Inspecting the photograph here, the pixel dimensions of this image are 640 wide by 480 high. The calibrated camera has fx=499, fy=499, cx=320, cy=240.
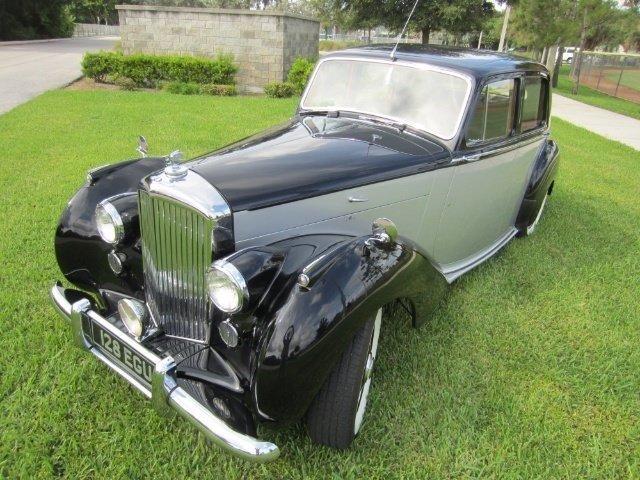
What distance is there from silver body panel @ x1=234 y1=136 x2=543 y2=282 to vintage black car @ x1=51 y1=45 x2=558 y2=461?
0.04ft

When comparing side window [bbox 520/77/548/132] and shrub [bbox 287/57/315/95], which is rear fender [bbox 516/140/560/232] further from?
shrub [bbox 287/57/315/95]

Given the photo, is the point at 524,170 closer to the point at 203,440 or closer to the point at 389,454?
the point at 389,454

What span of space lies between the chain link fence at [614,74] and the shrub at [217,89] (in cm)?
1303

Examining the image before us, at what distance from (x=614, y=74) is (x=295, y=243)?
21.2 meters

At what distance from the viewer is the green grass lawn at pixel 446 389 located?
84.8 inches

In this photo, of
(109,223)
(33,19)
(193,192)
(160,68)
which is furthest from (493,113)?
(33,19)

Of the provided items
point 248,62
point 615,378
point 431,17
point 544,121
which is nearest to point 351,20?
point 431,17

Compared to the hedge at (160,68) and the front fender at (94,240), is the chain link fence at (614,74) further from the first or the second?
the front fender at (94,240)

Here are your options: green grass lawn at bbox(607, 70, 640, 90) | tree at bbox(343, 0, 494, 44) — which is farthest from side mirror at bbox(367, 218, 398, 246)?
green grass lawn at bbox(607, 70, 640, 90)

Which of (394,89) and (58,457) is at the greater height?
(394,89)

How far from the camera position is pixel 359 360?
2.05m

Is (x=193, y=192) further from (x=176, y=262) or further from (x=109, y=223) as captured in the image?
(x=109, y=223)

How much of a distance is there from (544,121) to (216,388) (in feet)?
12.4

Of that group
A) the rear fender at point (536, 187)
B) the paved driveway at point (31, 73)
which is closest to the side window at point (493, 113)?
the rear fender at point (536, 187)
